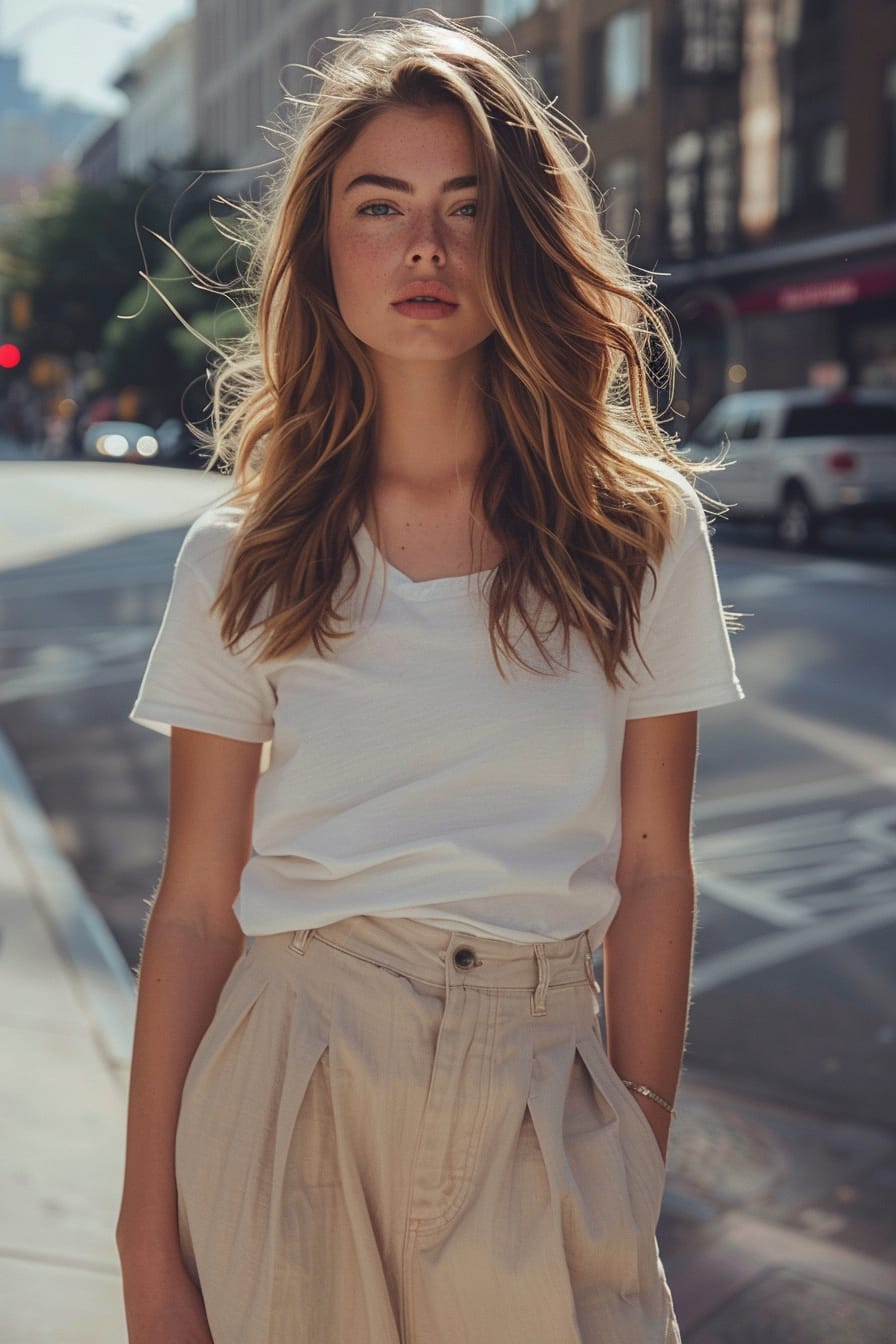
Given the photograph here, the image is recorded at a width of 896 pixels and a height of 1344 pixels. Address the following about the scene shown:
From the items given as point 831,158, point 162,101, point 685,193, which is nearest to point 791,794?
point 831,158

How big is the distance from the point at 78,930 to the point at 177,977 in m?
4.50

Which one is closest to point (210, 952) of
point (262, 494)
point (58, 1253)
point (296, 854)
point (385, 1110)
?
point (296, 854)

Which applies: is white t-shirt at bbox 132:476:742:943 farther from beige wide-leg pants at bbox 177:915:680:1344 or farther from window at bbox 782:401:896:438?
window at bbox 782:401:896:438

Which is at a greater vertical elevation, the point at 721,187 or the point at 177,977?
the point at 721,187

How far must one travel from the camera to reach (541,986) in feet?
5.83

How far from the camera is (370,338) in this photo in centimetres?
195

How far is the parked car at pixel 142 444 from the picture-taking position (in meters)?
50.8

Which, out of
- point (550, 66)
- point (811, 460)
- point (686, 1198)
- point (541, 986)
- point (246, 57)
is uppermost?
point (246, 57)

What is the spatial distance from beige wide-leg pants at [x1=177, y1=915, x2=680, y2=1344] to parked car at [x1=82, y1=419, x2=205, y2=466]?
161 ft

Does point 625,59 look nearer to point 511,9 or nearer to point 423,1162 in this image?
point 511,9

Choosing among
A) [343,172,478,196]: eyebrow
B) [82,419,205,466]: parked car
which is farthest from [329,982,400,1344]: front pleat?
[82,419,205,466]: parked car

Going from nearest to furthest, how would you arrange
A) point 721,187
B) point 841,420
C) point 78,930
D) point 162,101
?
point 78,930
point 841,420
point 721,187
point 162,101

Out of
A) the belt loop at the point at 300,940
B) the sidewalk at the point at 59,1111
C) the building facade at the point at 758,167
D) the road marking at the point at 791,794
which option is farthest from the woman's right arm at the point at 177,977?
the building facade at the point at 758,167

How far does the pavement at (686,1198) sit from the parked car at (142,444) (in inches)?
1801
